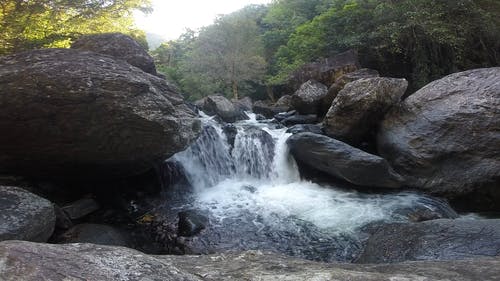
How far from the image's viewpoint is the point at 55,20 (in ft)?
35.9

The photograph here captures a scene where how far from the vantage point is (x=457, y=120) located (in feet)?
28.6

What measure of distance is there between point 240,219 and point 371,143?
17.4 feet

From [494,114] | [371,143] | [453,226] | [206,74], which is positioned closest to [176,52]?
[206,74]

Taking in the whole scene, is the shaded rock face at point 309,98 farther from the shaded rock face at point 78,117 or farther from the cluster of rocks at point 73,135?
the shaded rock face at point 78,117

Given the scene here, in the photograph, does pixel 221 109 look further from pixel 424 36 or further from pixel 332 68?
pixel 424 36

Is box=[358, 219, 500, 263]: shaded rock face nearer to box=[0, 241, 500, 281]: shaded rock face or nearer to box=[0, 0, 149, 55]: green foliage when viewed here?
box=[0, 241, 500, 281]: shaded rock face

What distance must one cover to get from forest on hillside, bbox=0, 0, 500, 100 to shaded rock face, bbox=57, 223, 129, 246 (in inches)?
233

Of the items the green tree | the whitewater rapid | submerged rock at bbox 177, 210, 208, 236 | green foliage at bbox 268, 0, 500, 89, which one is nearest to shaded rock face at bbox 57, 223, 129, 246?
submerged rock at bbox 177, 210, 208, 236

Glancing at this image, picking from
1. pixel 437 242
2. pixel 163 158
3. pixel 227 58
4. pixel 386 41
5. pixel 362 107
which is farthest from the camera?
pixel 227 58

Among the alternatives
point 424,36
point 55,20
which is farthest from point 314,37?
point 55,20

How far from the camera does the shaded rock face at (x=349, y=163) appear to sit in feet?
28.4

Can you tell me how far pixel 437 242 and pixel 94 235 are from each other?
5270mm

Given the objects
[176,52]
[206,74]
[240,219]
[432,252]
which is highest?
[176,52]

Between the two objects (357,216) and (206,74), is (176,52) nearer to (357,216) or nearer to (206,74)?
(206,74)
